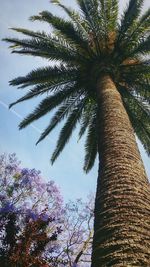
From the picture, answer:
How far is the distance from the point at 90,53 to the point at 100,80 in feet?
5.45

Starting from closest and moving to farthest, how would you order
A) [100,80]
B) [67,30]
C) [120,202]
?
[120,202] → [100,80] → [67,30]

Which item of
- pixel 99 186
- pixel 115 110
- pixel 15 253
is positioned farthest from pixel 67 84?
pixel 99 186

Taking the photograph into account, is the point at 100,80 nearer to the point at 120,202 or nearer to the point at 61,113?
the point at 61,113

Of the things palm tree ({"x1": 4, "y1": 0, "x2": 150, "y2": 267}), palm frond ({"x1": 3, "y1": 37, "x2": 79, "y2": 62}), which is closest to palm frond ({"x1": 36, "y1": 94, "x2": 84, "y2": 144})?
palm tree ({"x1": 4, "y1": 0, "x2": 150, "y2": 267})

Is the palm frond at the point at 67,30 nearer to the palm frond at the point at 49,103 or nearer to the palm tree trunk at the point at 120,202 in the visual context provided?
the palm frond at the point at 49,103

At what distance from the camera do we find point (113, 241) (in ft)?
11.5

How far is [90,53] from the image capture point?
997 cm

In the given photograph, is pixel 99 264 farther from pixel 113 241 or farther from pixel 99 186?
pixel 99 186

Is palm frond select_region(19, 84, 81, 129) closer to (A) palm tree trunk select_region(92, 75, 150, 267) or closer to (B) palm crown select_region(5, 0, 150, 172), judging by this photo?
(B) palm crown select_region(5, 0, 150, 172)

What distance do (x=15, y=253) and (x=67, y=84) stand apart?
5878mm

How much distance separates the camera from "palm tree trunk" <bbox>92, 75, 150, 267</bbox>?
3.33m

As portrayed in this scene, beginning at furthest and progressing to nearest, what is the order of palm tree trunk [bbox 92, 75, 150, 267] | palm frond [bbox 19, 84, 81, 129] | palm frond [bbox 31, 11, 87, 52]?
palm frond [bbox 19, 84, 81, 129] → palm frond [bbox 31, 11, 87, 52] → palm tree trunk [bbox 92, 75, 150, 267]

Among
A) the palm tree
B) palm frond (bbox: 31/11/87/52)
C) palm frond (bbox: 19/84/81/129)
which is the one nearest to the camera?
the palm tree

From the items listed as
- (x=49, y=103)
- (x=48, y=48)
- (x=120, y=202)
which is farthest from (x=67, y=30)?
(x=120, y=202)
